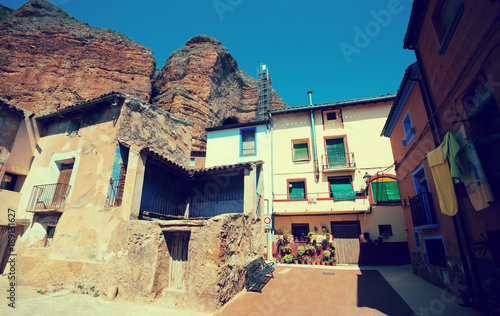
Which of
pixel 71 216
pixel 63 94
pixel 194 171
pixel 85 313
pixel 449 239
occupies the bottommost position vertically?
pixel 85 313

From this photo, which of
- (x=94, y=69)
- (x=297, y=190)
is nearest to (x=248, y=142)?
(x=297, y=190)

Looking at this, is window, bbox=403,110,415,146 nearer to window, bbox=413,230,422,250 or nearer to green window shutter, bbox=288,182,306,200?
window, bbox=413,230,422,250

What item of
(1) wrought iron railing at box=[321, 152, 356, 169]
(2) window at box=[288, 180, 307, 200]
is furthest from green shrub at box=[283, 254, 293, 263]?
(1) wrought iron railing at box=[321, 152, 356, 169]

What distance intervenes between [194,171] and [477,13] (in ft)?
37.1

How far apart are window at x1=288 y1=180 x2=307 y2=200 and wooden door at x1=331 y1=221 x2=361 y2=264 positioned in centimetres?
292

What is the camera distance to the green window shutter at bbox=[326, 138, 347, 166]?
17942 mm

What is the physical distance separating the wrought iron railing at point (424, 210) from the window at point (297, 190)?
331 inches

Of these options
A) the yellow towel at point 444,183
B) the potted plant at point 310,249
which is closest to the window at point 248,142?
the potted plant at point 310,249

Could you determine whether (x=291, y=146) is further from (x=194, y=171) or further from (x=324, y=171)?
(x=194, y=171)

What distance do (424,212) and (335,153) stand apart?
32.0 ft

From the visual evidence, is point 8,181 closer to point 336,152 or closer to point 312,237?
point 312,237

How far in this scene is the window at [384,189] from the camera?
16.2m

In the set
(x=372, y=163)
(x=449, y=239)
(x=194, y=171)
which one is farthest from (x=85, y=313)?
(x=372, y=163)

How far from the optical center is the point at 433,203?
8.62 m
